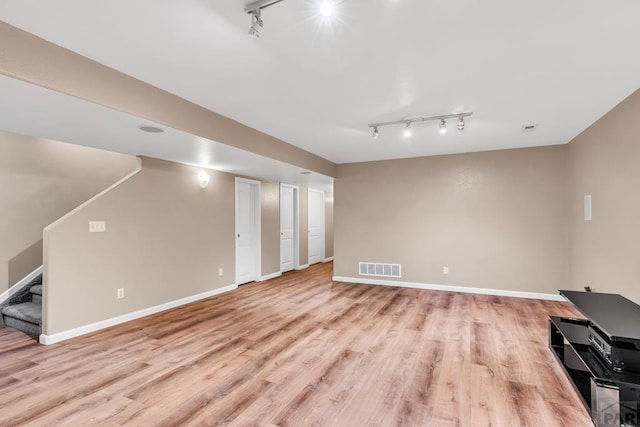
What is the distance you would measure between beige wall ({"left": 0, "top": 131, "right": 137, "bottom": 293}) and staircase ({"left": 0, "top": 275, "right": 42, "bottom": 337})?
6.9 inches

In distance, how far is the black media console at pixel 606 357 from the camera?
1503mm

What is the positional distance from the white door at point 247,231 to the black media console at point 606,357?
15.9 ft

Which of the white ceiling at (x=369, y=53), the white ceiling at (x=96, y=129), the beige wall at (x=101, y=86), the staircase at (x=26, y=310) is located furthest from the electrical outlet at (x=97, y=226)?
the white ceiling at (x=369, y=53)

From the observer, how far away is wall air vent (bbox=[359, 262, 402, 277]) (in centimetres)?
564

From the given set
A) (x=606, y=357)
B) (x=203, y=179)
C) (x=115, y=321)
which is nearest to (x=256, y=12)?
(x=606, y=357)

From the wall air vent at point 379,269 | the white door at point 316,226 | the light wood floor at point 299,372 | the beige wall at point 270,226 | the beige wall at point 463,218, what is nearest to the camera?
the light wood floor at point 299,372

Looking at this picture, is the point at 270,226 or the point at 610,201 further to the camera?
the point at 270,226

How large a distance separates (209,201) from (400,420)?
4238mm

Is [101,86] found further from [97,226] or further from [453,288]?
[453,288]

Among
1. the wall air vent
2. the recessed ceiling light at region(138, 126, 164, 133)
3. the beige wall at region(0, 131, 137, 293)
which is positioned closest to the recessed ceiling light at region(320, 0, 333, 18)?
the recessed ceiling light at region(138, 126, 164, 133)

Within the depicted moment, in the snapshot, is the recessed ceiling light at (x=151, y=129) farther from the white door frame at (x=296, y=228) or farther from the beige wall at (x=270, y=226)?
the white door frame at (x=296, y=228)

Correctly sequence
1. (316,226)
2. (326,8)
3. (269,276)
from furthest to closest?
(316,226) < (269,276) < (326,8)

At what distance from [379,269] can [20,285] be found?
5.42 m

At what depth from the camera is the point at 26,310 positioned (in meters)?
3.52
